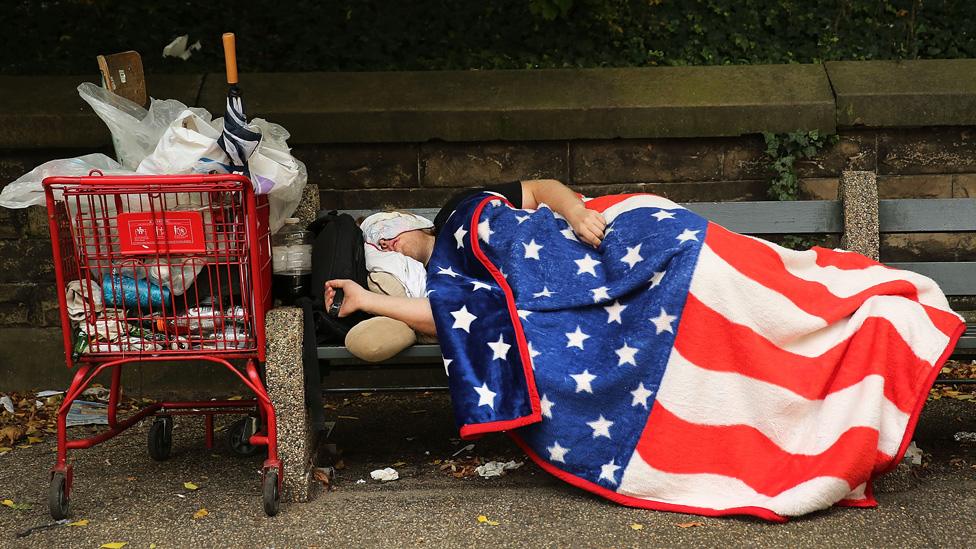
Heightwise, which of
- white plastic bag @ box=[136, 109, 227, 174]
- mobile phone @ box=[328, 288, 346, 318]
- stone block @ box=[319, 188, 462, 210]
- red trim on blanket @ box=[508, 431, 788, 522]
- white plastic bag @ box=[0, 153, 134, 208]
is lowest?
red trim on blanket @ box=[508, 431, 788, 522]

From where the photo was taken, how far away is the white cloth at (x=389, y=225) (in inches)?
163

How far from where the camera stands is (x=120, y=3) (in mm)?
5441

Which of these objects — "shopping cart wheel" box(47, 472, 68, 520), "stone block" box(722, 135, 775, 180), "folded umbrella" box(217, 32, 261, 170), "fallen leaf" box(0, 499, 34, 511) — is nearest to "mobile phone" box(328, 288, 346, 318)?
"folded umbrella" box(217, 32, 261, 170)

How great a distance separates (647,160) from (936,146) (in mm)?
1425

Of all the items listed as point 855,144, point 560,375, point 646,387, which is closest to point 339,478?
point 560,375

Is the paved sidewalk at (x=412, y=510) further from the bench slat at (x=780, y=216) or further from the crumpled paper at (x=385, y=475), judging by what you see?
the bench slat at (x=780, y=216)

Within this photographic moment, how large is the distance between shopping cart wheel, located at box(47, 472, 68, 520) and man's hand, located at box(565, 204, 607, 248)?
208 centimetres

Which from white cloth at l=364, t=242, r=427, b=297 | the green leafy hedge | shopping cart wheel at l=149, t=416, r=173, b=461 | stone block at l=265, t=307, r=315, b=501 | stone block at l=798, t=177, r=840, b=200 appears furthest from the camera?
the green leafy hedge

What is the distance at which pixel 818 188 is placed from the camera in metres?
4.92

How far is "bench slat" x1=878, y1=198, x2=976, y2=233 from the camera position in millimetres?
4148

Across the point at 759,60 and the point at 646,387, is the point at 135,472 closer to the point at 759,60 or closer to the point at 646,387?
the point at 646,387

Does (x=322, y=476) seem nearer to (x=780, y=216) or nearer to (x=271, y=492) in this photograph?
(x=271, y=492)

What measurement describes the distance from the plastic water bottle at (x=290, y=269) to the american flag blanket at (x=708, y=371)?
600 mm

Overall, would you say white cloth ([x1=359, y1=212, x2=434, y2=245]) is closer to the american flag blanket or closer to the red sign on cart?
the american flag blanket
